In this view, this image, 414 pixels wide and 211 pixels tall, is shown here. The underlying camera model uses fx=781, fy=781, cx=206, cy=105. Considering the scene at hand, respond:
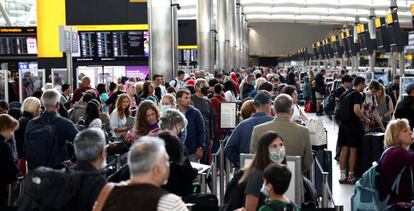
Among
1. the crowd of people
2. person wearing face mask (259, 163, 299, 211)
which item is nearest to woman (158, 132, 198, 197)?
the crowd of people

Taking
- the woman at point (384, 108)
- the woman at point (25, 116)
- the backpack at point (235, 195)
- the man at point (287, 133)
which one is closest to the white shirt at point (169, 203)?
the backpack at point (235, 195)

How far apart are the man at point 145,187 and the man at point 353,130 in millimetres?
8133

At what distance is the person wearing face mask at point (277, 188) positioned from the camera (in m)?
4.97

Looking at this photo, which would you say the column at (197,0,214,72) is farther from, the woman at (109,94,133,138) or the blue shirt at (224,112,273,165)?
the blue shirt at (224,112,273,165)

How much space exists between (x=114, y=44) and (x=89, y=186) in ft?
79.1

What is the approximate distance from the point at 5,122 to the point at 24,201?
11.0 ft

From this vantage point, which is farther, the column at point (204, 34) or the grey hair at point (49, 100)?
the column at point (204, 34)

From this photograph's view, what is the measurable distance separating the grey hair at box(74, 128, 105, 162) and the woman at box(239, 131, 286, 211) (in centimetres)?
124

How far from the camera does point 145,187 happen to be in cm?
401

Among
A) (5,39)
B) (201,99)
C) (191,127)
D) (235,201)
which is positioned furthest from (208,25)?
(235,201)

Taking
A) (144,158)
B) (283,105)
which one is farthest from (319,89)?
(144,158)

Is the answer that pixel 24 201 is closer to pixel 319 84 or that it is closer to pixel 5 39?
pixel 319 84

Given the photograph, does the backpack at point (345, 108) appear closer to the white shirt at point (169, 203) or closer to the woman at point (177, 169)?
the woman at point (177, 169)

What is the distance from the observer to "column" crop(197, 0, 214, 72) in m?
32.7
